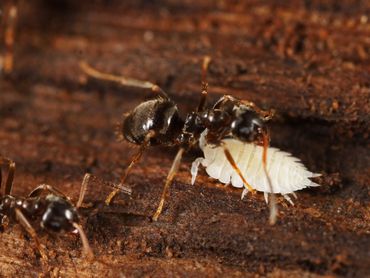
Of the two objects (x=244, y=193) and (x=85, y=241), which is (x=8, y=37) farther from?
(x=244, y=193)

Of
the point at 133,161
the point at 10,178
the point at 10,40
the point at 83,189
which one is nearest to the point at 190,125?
the point at 133,161

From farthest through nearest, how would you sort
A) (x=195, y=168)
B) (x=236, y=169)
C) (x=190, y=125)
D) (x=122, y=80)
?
1. (x=122, y=80)
2. (x=190, y=125)
3. (x=195, y=168)
4. (x=236, y=169)

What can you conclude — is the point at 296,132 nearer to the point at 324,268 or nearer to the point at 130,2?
the point at 324,268

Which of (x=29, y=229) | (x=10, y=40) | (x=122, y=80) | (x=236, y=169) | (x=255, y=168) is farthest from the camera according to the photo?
(x=10, y=40)

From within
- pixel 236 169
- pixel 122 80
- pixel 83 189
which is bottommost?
pixel 83 189

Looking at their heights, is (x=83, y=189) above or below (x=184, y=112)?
below

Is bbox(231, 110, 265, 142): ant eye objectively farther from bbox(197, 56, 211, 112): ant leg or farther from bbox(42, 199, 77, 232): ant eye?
bbox(42, 199, 77, 232): ant eye

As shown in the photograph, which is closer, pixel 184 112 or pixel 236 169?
pixel 236 169
